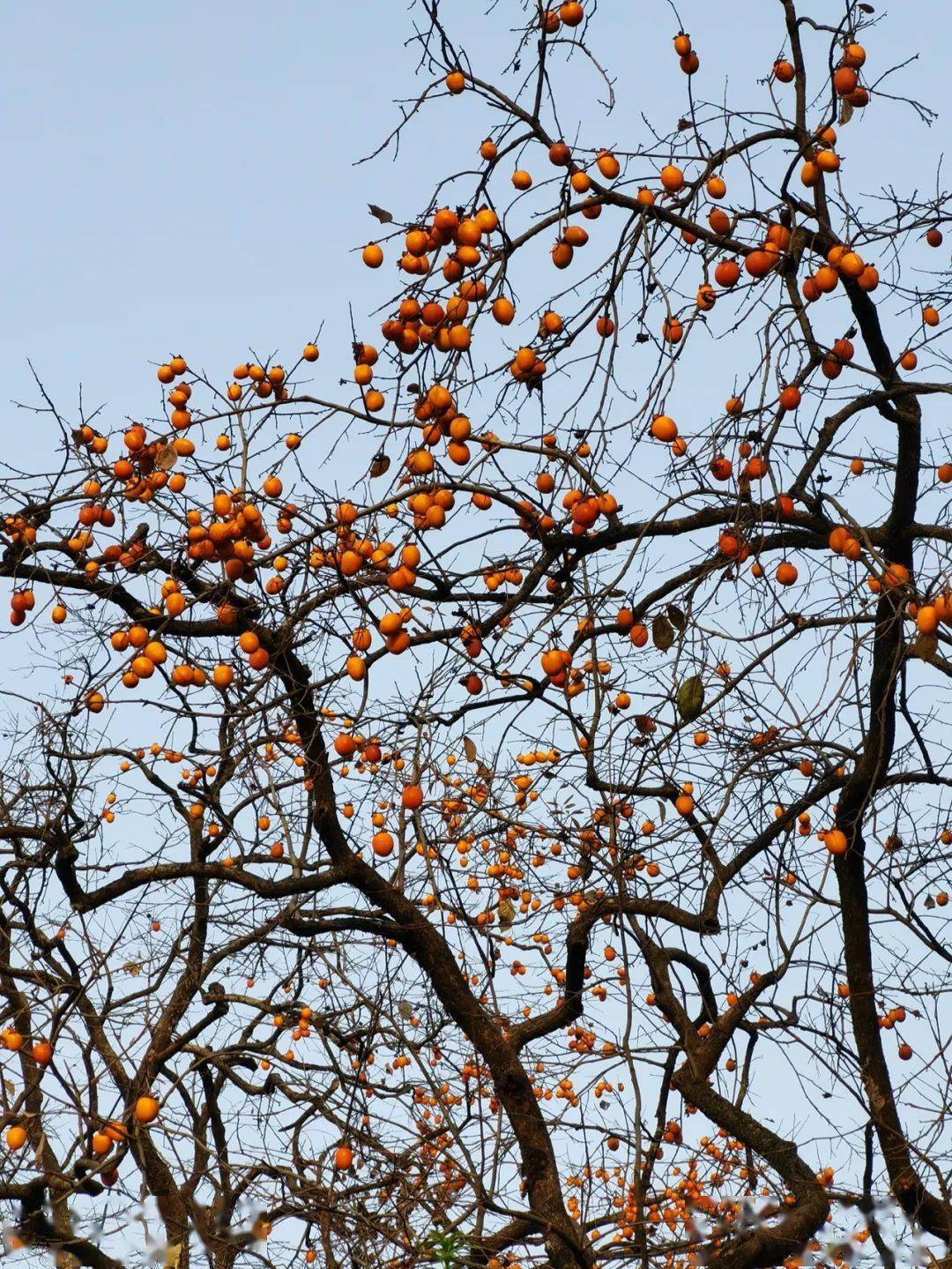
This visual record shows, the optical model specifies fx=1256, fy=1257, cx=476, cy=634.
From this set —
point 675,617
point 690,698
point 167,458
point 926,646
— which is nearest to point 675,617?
point 675,617

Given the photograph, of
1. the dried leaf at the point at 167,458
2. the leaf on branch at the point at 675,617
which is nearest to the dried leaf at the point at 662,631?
the leaf on branch at the point at 675,617

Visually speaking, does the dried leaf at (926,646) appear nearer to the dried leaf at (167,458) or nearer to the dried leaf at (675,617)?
the dried leaf at (675,617)

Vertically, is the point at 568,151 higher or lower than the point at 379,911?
higher

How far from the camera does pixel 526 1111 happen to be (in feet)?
14.2

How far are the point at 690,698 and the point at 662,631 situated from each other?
0.69 feet

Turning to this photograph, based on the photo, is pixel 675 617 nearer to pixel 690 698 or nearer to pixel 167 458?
pixel 690 698

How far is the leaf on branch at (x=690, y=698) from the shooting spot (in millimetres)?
3477

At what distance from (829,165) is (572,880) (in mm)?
2810

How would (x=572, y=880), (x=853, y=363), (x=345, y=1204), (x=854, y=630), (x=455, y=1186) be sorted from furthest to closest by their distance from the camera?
(x=572, y=880), (x=345, y=1204), (x=455, y=1186), (x=853, y=363), (x=854, y=630)

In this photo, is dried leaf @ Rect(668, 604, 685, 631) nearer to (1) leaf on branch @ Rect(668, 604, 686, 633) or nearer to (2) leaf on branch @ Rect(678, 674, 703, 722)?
(1) leaf on branch @ Rect(668, 604, 686, 633)

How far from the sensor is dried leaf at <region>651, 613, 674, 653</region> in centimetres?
353

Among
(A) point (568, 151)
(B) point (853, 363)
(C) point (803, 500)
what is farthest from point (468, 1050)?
(A) point (568, 151)

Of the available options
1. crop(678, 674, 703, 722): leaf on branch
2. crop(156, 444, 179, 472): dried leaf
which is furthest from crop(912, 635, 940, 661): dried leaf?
crop(156, 444, 179, 472): dried leaf

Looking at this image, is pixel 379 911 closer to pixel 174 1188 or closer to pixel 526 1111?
pixel 526 1111
